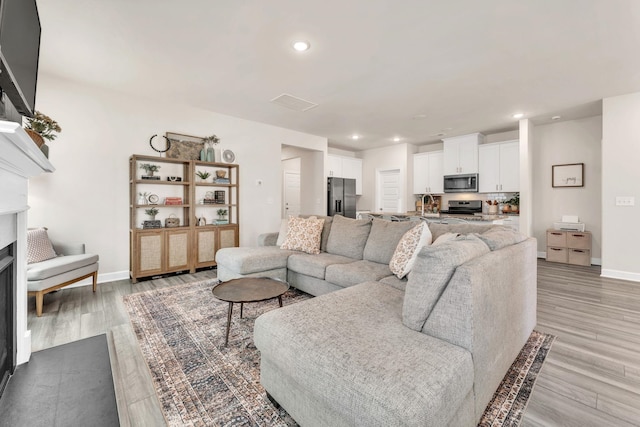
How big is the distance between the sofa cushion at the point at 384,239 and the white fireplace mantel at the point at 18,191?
266cm

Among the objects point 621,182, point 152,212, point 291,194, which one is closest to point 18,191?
point 152,212

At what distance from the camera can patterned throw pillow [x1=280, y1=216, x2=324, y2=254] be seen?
3562 millimetres

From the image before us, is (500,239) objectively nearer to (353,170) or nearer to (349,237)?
(349,237)

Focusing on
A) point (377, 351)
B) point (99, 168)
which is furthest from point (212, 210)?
point (377, 351)

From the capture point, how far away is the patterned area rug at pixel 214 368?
4.75 ft

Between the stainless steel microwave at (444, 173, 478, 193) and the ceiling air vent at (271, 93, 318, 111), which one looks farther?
the stainless steel microwave at (444, 173, 478, 193)

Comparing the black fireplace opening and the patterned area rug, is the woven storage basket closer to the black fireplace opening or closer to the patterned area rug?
the patterned area rug

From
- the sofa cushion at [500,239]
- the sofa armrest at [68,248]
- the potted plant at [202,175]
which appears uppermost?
the potted plant at [202,175]

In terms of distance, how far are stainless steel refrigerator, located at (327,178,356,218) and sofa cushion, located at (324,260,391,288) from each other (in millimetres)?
3887

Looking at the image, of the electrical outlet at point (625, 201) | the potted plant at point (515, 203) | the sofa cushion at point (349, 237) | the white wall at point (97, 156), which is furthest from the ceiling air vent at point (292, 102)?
the electrical outlet at point (625, 201)

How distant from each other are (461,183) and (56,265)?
22.1 ft

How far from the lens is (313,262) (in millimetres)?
3109

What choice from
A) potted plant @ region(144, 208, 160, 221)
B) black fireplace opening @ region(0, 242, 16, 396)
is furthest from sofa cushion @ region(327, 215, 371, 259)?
black fireplace opening @ region(0, 242, 16, 396)

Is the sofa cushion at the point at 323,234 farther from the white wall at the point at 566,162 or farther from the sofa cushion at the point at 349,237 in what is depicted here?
the white wall at the point at 566,162
